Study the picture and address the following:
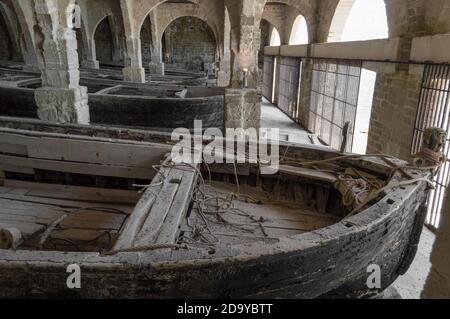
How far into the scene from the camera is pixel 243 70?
24.9 ft

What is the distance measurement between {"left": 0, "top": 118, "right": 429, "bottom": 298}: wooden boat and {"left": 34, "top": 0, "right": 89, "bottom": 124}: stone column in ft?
6.80

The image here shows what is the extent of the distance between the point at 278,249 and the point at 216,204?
5.11 feet

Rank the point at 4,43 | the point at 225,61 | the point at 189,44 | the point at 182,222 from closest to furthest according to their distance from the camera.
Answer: the point at 182,222, the point at 225,61, the point at 4,43, the point at 189,44

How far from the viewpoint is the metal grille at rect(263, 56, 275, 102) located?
63.4ft

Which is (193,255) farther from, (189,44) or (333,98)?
(189,44)

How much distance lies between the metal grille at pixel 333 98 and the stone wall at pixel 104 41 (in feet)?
52.1

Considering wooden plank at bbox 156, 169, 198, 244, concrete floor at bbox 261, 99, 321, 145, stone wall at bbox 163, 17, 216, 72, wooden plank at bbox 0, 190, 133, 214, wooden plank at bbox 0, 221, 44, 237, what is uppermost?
stone wall at bbox 163, 17, 216, 72

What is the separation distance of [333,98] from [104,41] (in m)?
17.7

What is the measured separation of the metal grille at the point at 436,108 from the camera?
5.63 m

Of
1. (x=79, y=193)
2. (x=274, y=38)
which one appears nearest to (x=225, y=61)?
(x=274, y=38)

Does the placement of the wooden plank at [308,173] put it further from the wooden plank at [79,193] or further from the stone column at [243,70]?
the stone column at [243,70]

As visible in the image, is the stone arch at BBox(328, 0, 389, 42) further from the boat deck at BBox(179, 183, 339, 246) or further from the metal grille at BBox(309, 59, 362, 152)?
the boat deck at BBox(179, 183, 339, 246)

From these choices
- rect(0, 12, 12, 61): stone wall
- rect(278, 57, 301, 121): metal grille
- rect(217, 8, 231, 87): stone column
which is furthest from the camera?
rect(0, 12, 12, 61): stone wall

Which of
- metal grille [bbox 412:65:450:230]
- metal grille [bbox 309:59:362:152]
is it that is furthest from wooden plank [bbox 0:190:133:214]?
metal grille [bbox 309:59:362:152]
